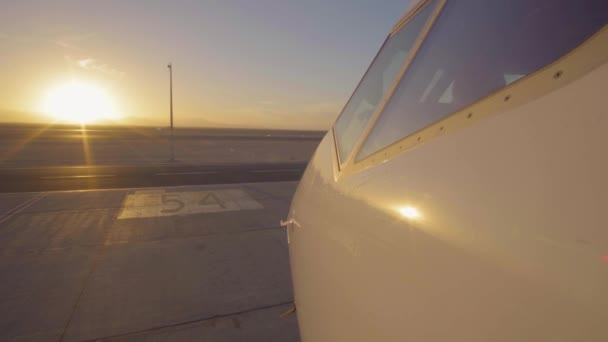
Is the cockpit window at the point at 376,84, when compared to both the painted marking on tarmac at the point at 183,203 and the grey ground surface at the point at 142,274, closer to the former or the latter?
the grey ground surface at the point at 142,274

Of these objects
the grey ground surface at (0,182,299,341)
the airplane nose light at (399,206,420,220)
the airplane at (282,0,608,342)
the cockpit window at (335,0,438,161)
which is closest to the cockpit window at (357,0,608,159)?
the airplane at (282,0,608,342)

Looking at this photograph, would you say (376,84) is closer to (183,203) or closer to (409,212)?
(409,212)

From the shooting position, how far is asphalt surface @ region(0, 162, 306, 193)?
12.0 metres

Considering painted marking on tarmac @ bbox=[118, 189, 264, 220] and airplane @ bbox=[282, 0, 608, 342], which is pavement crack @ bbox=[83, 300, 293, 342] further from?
painted marking on tarmac @ bbox=[118, 189, 264, 220]

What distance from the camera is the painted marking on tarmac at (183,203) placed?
8383mm

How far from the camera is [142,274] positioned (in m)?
4.78

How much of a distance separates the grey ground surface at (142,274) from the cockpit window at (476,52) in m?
3.02

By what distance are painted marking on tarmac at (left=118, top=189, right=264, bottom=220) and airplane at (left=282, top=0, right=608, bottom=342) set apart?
7.71 m

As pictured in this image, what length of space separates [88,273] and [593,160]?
19.0 ft

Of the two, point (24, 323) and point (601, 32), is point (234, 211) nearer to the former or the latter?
point (24, 323)

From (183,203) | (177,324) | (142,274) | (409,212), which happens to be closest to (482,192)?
(409,212)

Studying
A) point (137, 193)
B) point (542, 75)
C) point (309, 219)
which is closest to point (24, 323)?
point (309, 219)

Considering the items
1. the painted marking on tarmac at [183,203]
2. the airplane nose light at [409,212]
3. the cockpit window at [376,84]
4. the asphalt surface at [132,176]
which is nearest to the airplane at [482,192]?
the airplane nose light at [409,212]

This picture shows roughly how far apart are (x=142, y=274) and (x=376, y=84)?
444cm
